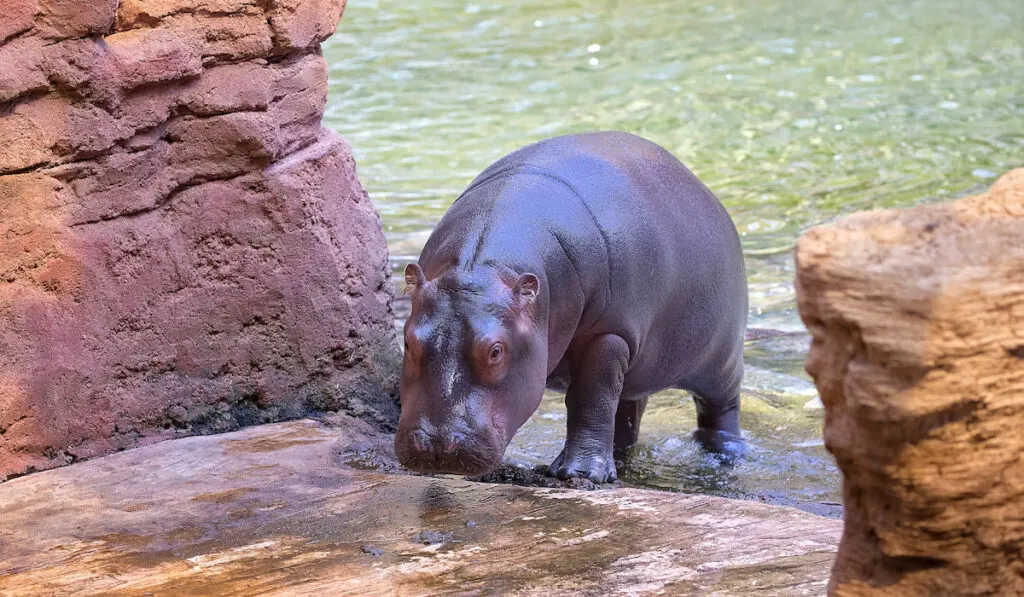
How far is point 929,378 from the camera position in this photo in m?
2.12

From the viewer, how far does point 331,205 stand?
4762 mm

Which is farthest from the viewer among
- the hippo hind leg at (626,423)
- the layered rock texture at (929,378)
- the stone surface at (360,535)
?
the hippo hind leg at (626,423)

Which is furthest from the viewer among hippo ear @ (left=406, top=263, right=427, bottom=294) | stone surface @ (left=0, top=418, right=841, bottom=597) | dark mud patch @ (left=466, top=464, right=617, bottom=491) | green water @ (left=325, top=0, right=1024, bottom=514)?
green water @ (left=325, top=0, right=1024, bottom=514)

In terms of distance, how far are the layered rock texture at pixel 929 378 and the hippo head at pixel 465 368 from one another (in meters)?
1.66

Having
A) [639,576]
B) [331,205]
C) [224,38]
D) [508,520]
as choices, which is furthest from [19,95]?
[639,576]

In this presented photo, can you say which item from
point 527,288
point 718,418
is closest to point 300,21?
point 527,288

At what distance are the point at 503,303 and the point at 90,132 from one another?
133 cm

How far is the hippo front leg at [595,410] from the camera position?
4.54 meters

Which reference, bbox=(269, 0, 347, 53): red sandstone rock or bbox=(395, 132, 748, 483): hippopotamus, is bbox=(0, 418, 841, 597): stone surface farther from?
bbox=(269, 0, 347, 53): red sandstone rock

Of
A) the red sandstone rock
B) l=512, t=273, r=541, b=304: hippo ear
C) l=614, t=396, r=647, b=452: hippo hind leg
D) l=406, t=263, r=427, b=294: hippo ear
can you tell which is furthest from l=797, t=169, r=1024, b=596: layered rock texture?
l=614, t=396, r=647, b=452: hippo hind leg

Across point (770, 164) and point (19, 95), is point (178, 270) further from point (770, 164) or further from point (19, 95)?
point (770, 164)

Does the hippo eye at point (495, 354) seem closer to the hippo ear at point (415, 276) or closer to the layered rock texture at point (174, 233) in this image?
the hippo ear at point (415, 276)

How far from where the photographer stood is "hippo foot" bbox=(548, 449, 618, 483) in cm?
449

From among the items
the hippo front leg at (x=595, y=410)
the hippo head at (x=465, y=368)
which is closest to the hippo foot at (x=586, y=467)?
the hippo front leg at (x=595, y=410)
